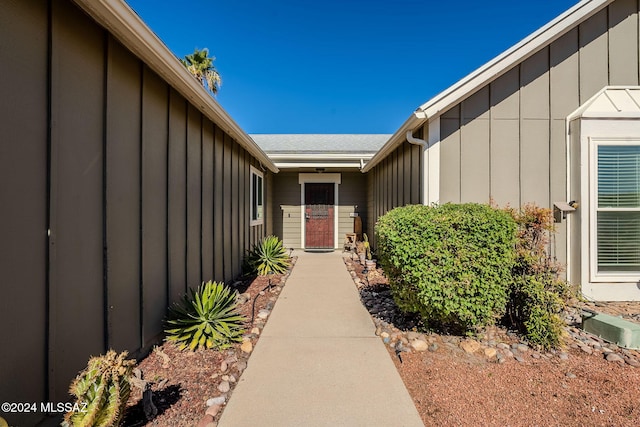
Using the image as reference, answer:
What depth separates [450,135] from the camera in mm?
4371

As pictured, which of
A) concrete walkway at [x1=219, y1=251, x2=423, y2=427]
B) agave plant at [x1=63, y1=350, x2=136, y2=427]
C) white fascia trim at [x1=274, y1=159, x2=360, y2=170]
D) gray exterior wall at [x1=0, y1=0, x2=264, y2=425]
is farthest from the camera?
white fascia trim at [x1=274, y1=159, x2=360, y2=170]

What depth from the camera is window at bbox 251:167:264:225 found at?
7.63 metres

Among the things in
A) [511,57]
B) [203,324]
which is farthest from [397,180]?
[203,324]

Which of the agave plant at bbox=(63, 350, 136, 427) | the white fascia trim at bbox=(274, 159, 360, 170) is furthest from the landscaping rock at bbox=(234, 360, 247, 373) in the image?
the white fascia trim at bbox=(274, 159, 360, 170)

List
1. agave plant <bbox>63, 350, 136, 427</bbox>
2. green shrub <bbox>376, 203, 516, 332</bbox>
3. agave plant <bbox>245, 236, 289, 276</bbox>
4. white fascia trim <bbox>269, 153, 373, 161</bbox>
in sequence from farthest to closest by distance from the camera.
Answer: white fascia trim <bbox>269, 153, 373, 161</bbox>
agave plant <bbox>245, 236, 289, 276</bbox>
green shrub <bbox>376, 203, 516, 332</bbox>
agave plant <bbox>63, 350, 136, 427</bbox>

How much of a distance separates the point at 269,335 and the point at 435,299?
1961 millimetres

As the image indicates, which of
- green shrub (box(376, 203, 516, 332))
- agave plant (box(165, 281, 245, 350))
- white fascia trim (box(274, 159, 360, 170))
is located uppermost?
white fascia trim (box(274, 159, 360, 170))

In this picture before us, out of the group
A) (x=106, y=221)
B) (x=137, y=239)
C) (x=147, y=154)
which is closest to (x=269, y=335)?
(x=137, y=239)

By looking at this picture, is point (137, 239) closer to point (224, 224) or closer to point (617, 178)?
point (224, 224)

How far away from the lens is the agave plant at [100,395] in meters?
1.47

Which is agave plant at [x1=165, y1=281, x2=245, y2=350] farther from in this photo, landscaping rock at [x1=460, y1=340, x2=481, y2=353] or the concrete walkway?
landscaping rock at [x1=460, y1=340, x2=481, y2=353]

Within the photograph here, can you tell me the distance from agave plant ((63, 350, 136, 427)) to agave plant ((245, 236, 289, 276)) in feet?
16.3

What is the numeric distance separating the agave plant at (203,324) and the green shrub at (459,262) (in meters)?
2.03

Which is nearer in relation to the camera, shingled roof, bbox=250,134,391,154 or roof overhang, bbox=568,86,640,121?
→ roof overhang, bbox=568,86,640,121
